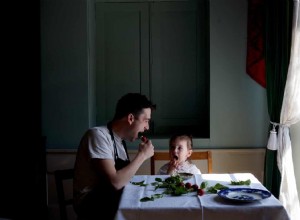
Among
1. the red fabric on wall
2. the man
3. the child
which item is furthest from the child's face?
the red fabric on wall

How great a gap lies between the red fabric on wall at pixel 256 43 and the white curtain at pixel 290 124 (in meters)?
0.49

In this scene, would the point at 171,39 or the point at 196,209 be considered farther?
the point at 171,39

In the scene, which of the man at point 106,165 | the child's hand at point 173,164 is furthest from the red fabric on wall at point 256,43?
the man at point 106,165

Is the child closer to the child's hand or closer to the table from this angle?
the child's hand

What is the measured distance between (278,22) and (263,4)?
369 millimetres

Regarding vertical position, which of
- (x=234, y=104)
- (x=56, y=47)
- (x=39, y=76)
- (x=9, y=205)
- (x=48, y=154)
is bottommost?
(x=9, y=205)

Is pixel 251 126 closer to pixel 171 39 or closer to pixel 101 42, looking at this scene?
pixel 171 39

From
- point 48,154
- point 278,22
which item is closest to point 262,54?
point 278,22

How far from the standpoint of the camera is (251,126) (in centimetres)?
395

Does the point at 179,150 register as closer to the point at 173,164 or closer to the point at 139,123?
the point at 173,164

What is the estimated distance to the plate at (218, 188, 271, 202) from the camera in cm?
220

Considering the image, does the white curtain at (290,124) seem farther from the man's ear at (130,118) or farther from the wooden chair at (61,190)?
the wooden chair at (61,190)

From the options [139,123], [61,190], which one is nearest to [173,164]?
[139,123]

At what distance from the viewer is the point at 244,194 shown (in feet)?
7.50
